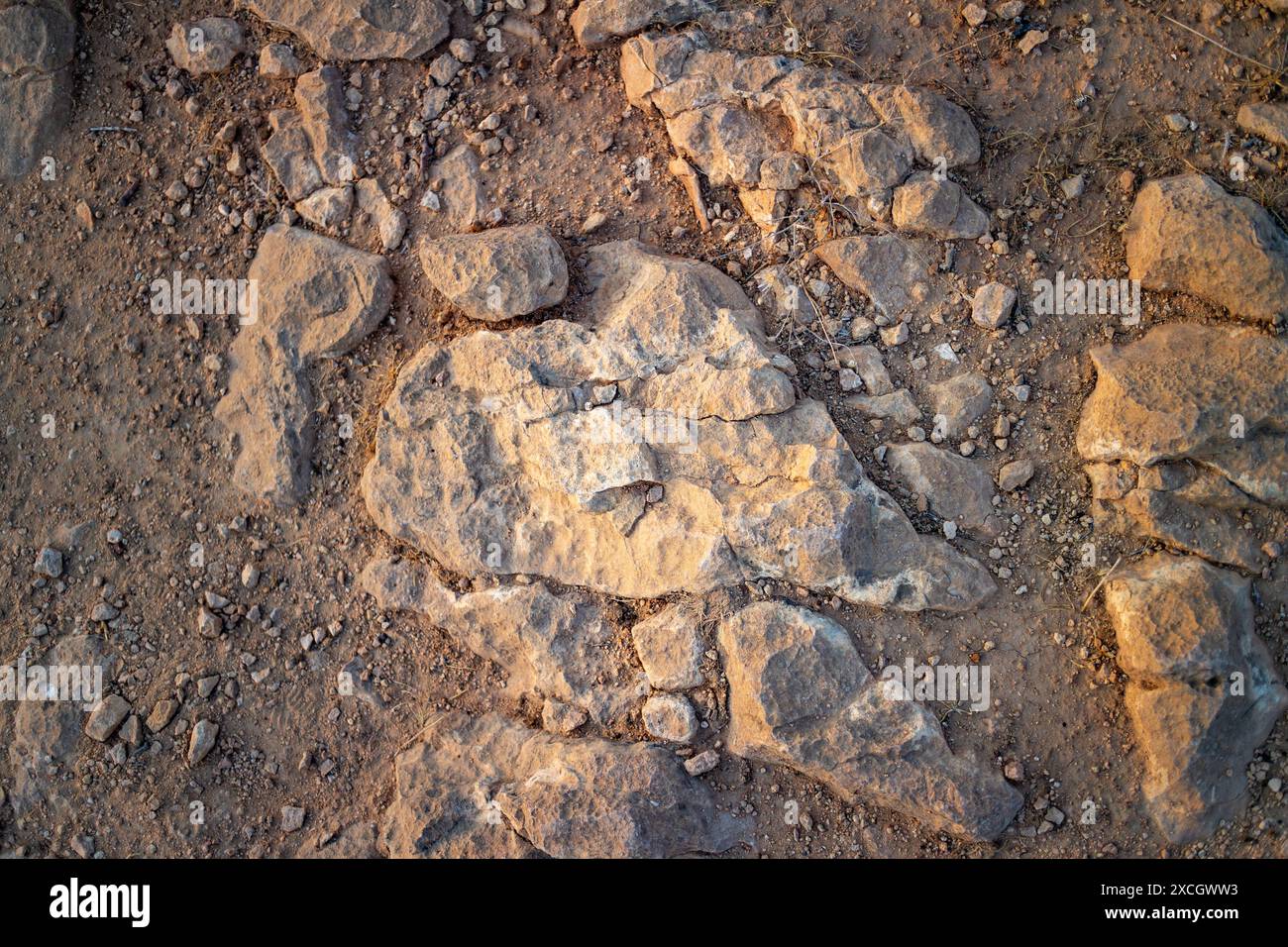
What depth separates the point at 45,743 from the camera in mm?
4641

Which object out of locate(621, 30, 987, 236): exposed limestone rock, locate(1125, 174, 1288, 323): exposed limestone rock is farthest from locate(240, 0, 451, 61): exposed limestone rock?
locate(1125, 174, 1288, 323): exposed limestone rock

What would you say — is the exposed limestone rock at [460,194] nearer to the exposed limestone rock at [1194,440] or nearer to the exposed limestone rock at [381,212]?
the exposed limestone rock at [381,212]

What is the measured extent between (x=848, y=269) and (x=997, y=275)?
0.78 metres

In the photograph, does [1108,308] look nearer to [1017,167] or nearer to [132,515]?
[1017,167]

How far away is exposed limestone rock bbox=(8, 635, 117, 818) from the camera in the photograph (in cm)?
464

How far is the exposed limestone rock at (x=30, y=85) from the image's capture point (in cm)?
507

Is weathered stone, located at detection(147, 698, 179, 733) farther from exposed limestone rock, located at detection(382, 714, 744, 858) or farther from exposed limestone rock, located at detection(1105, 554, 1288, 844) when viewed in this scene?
exposed limestone rock, located at detection(1105, 554, 1288, 844)

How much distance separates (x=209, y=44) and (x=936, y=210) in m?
4.06

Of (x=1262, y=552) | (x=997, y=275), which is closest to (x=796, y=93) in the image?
(x=997, y=275)

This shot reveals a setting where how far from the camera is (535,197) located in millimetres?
4824

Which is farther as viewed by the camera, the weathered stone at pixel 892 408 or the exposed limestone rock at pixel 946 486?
the weathered stone at pixel 892 408

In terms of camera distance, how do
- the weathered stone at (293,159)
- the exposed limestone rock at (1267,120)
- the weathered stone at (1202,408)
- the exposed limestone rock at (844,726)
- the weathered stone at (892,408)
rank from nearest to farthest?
the exposed limestone rock at (844,726)
the weathered stone at (1202,408)
the weathered stone at (892,408)
the exposed limestone rock at (1267,120)
the weathered stone at (293,159)

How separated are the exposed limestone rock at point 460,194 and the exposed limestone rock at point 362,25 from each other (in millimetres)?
650

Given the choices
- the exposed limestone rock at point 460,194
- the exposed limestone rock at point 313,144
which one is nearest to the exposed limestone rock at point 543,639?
the exposed limestone rock at point 460,194
